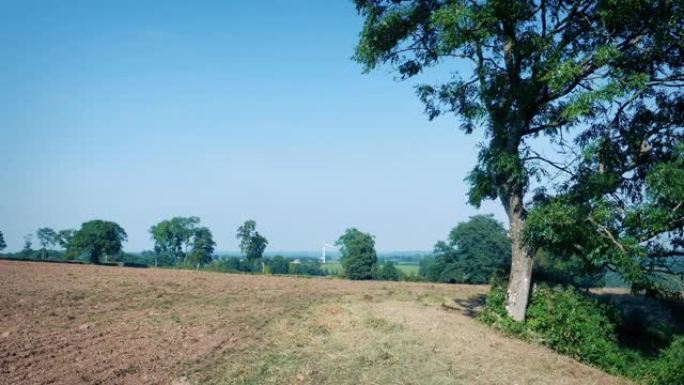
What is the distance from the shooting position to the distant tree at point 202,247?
85.2 meters

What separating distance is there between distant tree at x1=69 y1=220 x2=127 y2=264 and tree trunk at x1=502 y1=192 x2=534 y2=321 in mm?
66293

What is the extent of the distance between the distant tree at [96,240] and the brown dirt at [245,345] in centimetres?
5492

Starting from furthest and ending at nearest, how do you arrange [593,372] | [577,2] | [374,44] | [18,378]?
[374,44] → [577,2] → [593,372] → [18,378]

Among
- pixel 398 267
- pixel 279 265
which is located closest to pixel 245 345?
pixel 279 265

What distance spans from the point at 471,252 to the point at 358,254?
1352 cm

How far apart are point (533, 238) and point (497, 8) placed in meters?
6.16

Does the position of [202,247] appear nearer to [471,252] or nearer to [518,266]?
[471,252]

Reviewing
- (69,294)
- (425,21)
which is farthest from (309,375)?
(69,294)

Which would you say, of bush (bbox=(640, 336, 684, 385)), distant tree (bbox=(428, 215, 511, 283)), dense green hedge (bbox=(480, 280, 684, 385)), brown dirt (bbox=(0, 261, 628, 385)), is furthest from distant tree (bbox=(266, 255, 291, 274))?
bush (bbox=(640, 336, 684, 385))

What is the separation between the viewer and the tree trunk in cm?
1339

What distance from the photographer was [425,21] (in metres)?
14.3

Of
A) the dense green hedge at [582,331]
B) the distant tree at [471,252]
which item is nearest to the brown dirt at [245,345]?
the dense green hedge at [582,331]

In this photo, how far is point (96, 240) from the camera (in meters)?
66.9

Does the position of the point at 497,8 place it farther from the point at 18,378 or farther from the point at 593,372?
the point at 18,378
